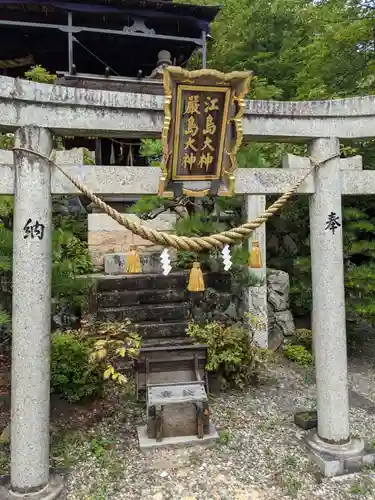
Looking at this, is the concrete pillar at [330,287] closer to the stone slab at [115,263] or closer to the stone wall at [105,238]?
the stone slab at [115,263]

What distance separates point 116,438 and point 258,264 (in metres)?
3.12

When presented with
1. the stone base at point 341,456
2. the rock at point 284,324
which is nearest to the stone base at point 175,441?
the stone base at point 341,456

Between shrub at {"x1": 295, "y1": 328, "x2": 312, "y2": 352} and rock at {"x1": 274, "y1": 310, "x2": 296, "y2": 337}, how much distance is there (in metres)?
0.18

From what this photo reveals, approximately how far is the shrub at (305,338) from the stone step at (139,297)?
2.93 m

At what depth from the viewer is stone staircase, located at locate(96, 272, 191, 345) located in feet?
27.2

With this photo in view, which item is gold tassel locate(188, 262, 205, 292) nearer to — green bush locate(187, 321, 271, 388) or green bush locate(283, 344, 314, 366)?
green bush locate(187, 321, 271, 388)

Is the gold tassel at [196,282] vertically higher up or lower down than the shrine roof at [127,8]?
lower down

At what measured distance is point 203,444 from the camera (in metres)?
5.19

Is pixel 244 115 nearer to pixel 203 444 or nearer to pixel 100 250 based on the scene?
pixel 203 444

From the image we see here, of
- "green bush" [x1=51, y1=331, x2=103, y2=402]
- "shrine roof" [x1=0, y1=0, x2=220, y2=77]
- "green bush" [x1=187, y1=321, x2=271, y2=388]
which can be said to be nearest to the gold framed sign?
"green bush" [x1=51, y1=331, x2=103, y2=402]

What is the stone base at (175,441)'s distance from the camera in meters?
5.06

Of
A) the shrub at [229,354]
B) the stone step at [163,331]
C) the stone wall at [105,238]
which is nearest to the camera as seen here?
the shrub at [229,354]

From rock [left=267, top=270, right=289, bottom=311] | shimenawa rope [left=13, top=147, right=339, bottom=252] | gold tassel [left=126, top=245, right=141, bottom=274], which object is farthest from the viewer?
→ rock [left=267, top=270, right=289, bottom=311]

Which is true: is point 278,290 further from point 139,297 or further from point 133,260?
point 133,260
